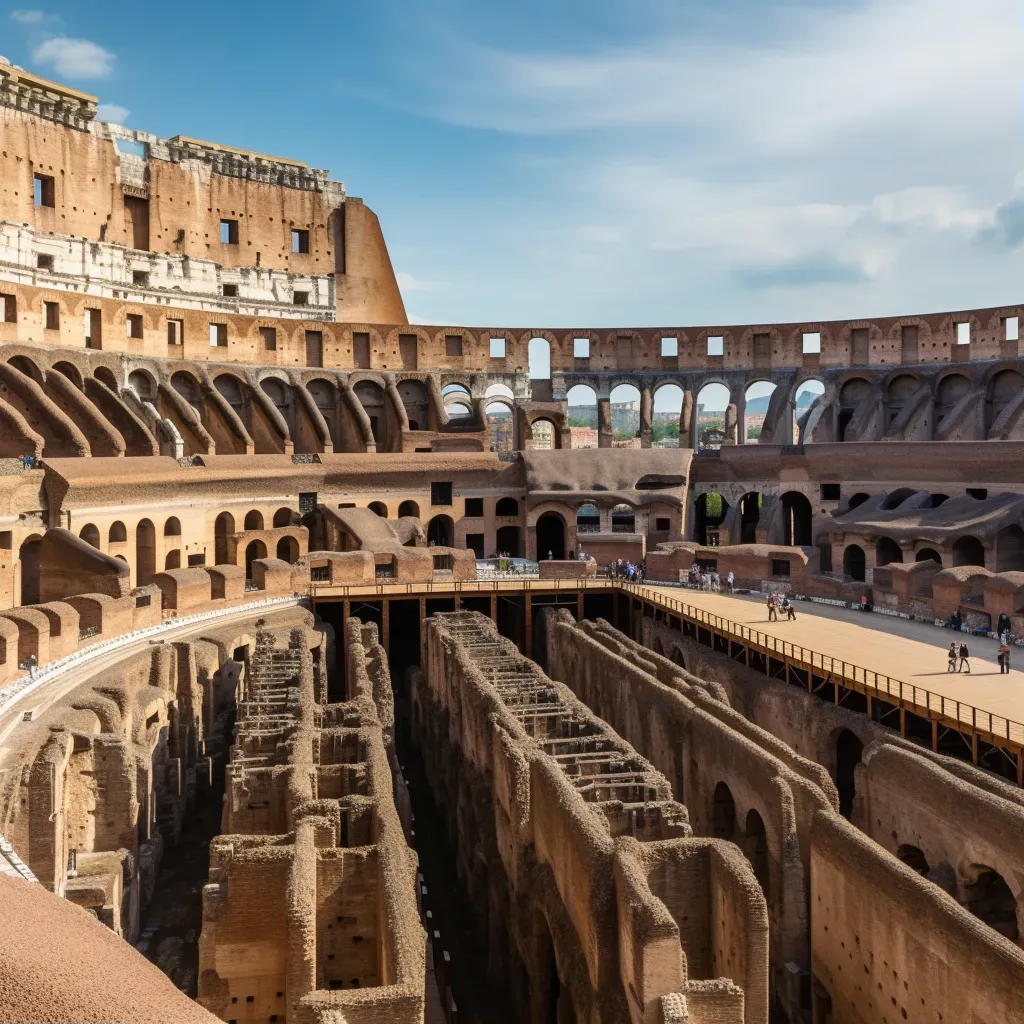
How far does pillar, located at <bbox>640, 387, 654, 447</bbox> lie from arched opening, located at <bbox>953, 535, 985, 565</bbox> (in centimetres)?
1631

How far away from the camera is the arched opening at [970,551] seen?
30906 mm

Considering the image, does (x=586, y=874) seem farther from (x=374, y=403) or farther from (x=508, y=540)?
(x=374, y=403)

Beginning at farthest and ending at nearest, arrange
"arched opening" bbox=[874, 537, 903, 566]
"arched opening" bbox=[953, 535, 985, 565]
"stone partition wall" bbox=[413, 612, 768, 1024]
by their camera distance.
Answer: "arched opening" bbox=[874, 537, 903, 566] → "arched opening" bbox=[953, 535, 985, 565] → "stone partition wall" bbox=[413, 612, 768, 1024]

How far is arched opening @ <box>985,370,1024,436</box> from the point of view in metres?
40.5

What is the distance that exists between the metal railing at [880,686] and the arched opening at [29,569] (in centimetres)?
1826

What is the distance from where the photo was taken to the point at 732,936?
35.6 ft

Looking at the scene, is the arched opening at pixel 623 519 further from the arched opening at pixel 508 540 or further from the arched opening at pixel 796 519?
the arched opening at pixel 796 519

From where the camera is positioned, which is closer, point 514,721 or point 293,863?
point 293,863

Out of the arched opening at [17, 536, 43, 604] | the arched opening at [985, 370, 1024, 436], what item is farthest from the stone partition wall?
the arched opening at [985, 370, 1024, 436]

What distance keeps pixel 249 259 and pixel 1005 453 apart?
31216mm

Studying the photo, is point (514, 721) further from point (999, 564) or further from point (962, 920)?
point (999, 564)

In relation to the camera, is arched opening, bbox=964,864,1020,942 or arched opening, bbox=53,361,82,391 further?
arched opening, bbox=53,361,82,391

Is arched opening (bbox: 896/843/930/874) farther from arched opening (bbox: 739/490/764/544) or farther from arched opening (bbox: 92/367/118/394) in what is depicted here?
arched opening (bbox: 92/367/118/394)

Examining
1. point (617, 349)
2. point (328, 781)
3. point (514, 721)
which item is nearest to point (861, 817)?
point (514, 721)
